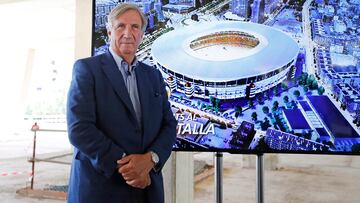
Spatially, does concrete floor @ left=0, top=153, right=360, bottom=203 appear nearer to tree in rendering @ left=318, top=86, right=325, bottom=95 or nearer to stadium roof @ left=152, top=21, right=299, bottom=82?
stadium roof @ left=152, top=21, right=299, bottom=82

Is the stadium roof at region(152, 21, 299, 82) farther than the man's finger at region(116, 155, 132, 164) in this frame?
Yes

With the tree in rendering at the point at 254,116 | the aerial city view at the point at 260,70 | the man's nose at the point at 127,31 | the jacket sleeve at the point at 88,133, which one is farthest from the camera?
the tree in rendering at the point at 254,116

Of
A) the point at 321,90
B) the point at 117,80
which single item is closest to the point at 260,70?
the point at 321,90

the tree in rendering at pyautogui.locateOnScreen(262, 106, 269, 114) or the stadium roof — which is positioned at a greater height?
the stadium roof

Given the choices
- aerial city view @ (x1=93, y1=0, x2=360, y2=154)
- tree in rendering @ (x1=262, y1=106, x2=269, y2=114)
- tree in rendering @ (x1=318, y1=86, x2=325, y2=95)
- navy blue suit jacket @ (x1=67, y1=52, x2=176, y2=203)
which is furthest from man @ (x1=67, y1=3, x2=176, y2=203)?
tree in rendering @ (x1=318, y1=86, x2=325, y2=95)

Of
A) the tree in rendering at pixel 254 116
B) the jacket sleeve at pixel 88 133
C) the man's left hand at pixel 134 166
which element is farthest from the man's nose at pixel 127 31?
the tree in rendering at pixel 254 116

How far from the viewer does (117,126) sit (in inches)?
50.3

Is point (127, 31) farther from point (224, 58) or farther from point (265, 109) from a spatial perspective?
point (265, 109)

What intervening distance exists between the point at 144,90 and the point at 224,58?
0.56m

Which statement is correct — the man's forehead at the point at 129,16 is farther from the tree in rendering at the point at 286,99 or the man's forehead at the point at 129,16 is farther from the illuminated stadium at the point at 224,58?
the tree in rendering at the point at 286,99

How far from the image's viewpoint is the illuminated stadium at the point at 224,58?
5.50 feet

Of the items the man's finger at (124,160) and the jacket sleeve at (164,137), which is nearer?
the man's finger at (124,160)

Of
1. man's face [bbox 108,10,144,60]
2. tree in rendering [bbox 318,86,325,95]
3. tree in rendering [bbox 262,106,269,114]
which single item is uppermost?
man's face [bbox 108,10,144,60]

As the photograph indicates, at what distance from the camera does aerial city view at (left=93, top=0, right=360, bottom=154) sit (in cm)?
159
